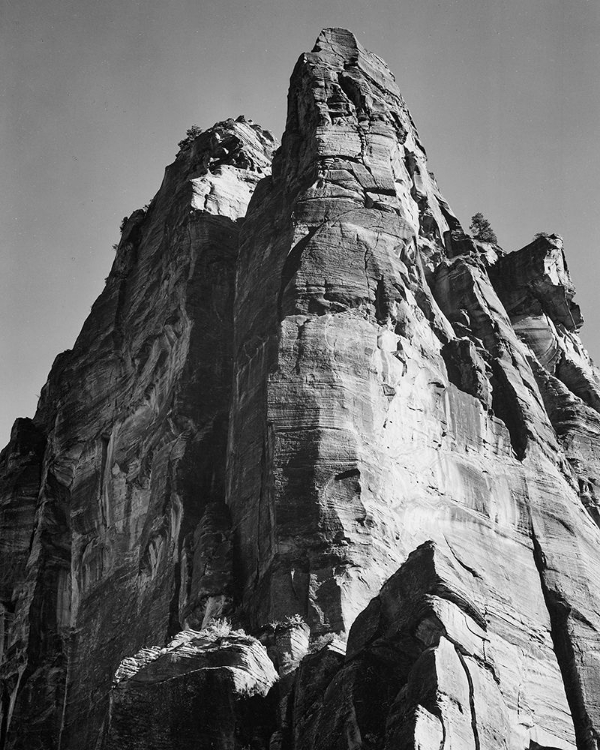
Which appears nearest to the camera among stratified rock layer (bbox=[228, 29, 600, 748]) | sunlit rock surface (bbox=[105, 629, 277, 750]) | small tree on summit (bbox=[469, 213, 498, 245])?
sunlit rock surface (bbox=[105, 629, 277, 750])

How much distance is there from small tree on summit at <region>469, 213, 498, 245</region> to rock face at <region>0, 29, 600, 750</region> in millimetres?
3075

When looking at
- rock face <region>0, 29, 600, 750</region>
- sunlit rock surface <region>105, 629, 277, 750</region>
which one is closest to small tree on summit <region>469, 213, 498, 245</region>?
rock face <region>0, 29, 600, 750</region>

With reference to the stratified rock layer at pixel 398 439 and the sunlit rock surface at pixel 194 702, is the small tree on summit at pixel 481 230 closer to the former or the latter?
the stratified rock layer at pixel 398 439

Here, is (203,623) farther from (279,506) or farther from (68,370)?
(68,370)

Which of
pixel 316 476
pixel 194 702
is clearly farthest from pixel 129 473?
pixel 194 702

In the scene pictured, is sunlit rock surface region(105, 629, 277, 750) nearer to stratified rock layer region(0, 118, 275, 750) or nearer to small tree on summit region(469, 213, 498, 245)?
stratified rock layer region(0, 118, 275, 750)

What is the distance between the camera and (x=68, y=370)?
234 ft

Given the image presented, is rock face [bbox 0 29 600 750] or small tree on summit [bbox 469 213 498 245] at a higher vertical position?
small tree on summit [bbox 469 213 498 245]

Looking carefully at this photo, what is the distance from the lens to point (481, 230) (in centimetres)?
8219

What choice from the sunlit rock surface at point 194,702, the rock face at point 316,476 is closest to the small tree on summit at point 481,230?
the rock face at point 316,476

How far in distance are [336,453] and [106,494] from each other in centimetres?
1544

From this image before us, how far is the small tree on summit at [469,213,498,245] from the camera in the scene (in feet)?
264

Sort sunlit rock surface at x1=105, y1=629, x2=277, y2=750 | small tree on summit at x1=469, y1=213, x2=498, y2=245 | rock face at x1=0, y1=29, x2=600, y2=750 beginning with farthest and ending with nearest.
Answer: small tree on summit at x1=469, y1=213, x2=498, y2=245
rock face at x1=0, y1=29, x2=600, y2=750
sunlit rock surface at x1=105, y1=629, x2=277, y2=750

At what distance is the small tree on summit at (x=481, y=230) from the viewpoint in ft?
264
